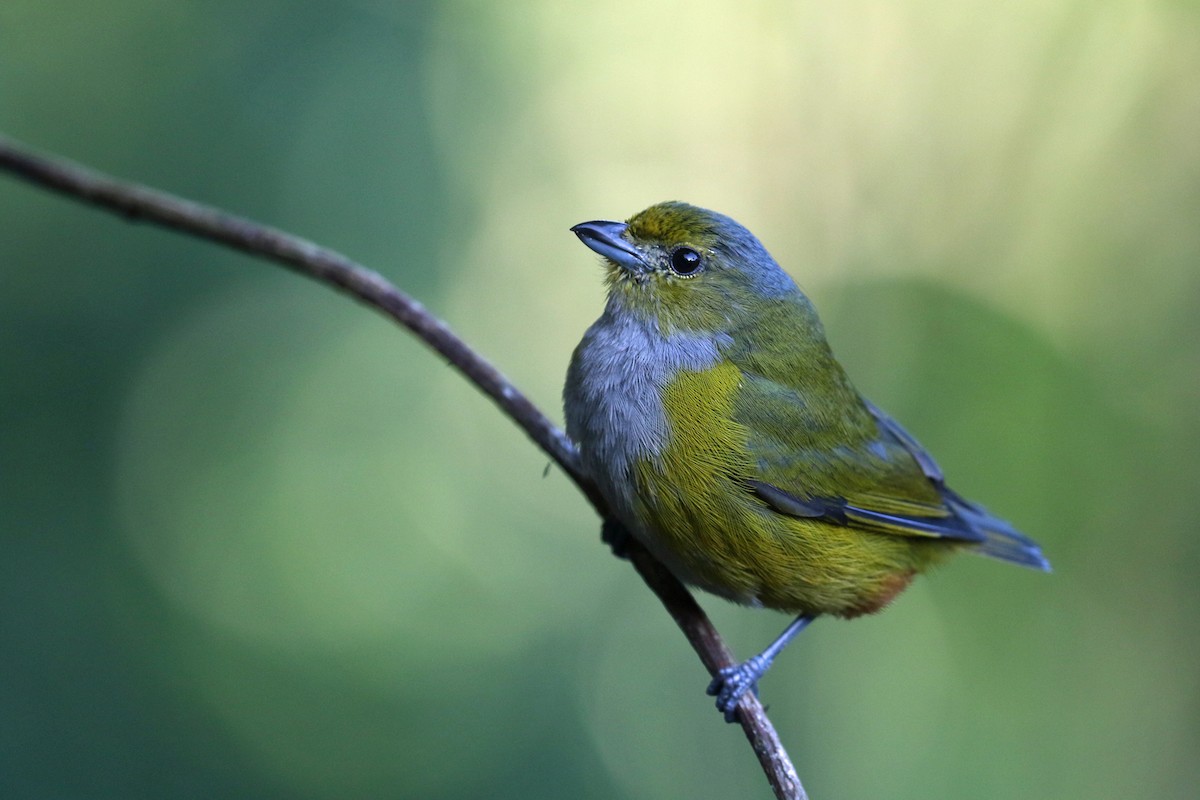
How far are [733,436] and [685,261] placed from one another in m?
0.60

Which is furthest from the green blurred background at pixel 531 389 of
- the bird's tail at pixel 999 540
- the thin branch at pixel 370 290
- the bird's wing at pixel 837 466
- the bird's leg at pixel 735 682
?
the thin branch at pixel 370 290

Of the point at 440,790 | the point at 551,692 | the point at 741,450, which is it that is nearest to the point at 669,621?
the point at 551,692

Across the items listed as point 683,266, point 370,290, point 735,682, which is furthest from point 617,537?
point 370,290

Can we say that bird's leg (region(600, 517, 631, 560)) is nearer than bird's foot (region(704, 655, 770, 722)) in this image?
No

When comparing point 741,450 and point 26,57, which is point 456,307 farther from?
point 741,450

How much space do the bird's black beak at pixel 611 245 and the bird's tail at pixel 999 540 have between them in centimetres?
153

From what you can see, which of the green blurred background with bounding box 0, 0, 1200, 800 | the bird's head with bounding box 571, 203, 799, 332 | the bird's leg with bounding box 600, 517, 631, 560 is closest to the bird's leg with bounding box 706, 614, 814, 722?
the bird's leg with bounding box 600, 517, 631, 560

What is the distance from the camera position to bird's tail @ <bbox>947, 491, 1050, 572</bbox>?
12.5ft

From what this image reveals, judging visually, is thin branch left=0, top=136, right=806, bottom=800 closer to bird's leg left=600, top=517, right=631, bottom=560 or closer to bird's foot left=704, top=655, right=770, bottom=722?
bird's foot left=704, top=655, right=770, bottom=722

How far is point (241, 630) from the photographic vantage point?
5.70 m

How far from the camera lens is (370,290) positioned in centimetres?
275

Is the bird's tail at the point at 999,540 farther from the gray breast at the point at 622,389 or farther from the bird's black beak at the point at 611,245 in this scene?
the bird's black beak at the point at 611,245

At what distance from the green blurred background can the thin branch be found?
289cm

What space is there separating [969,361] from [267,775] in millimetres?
4515
